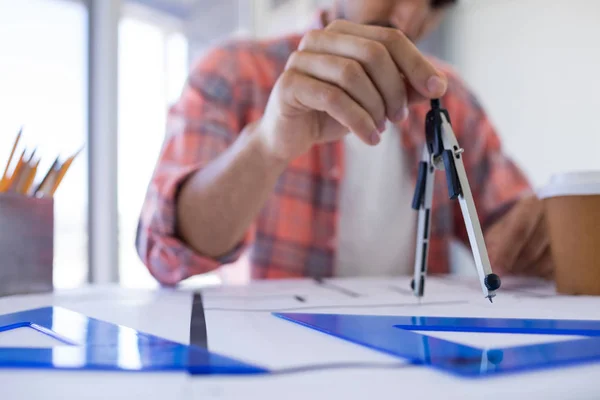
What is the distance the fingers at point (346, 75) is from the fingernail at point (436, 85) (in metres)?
0.06

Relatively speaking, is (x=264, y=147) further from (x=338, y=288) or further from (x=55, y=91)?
(x=55, y=91)

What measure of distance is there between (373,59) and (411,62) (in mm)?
36

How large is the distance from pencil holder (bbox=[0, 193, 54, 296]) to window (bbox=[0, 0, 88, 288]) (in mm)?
797

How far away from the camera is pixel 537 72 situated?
1927 mm

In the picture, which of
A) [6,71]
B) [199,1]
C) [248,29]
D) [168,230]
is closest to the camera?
[168,230]

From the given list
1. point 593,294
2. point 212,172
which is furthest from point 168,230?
point 593,294

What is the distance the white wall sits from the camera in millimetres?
1760

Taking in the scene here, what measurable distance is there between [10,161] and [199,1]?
147cm

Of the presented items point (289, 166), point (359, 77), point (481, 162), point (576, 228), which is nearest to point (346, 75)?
point (359, 77)

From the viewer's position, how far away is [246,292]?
57 cm

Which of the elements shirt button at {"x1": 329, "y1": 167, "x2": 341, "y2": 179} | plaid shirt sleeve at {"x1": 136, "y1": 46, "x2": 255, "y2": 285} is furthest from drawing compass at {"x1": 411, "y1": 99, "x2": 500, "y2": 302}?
shirt button at {"x1": 329, "y1": 167, "x2": 341, "y2": 179}

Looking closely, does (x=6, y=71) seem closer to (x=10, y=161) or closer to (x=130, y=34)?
(x=130, y=34)

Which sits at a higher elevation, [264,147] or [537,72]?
[537,72]

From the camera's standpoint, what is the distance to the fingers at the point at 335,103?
19.6 inches
